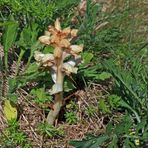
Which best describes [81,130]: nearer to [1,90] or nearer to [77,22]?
[1,90]

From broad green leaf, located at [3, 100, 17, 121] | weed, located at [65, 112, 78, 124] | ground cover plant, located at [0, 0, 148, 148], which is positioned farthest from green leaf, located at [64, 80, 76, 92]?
broad green leaf, located at [3, 100, 17, 121]

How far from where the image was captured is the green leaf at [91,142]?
2213mm

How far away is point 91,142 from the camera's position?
225 centimetres

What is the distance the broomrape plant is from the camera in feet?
7.34

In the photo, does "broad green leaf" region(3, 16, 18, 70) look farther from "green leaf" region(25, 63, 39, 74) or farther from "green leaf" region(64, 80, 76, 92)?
"green leaf" region(64, 80, 76, 92)

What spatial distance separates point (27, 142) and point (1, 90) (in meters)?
0.29

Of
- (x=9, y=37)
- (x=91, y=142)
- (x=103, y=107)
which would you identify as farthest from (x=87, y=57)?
(x=91, y=142)

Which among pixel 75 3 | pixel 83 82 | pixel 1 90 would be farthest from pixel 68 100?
pixel 75 3

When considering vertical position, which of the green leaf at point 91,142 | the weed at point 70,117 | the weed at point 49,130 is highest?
the weed at point 70,117

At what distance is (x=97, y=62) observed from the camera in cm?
276

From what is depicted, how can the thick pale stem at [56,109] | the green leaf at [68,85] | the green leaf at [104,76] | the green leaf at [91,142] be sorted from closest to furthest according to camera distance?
1. the green leaf at [91,142]
2. the thick pale stem at [56,109]
3. the green leaf at [68,85]
4. the green leaf at [104,76]

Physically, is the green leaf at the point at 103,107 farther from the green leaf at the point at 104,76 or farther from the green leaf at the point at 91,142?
the green leaf at the point at 91,142

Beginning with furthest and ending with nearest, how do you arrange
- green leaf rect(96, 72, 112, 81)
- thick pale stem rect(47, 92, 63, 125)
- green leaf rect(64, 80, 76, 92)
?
green leaf rect(96, 72, 112, 81), green leaf rect(64, 80, 76, 92), thick pale stem rect(47, 92, 63, 125)

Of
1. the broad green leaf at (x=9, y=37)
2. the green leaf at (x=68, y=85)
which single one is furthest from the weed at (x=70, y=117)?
the broad green leaf at (x=9, y=37)
